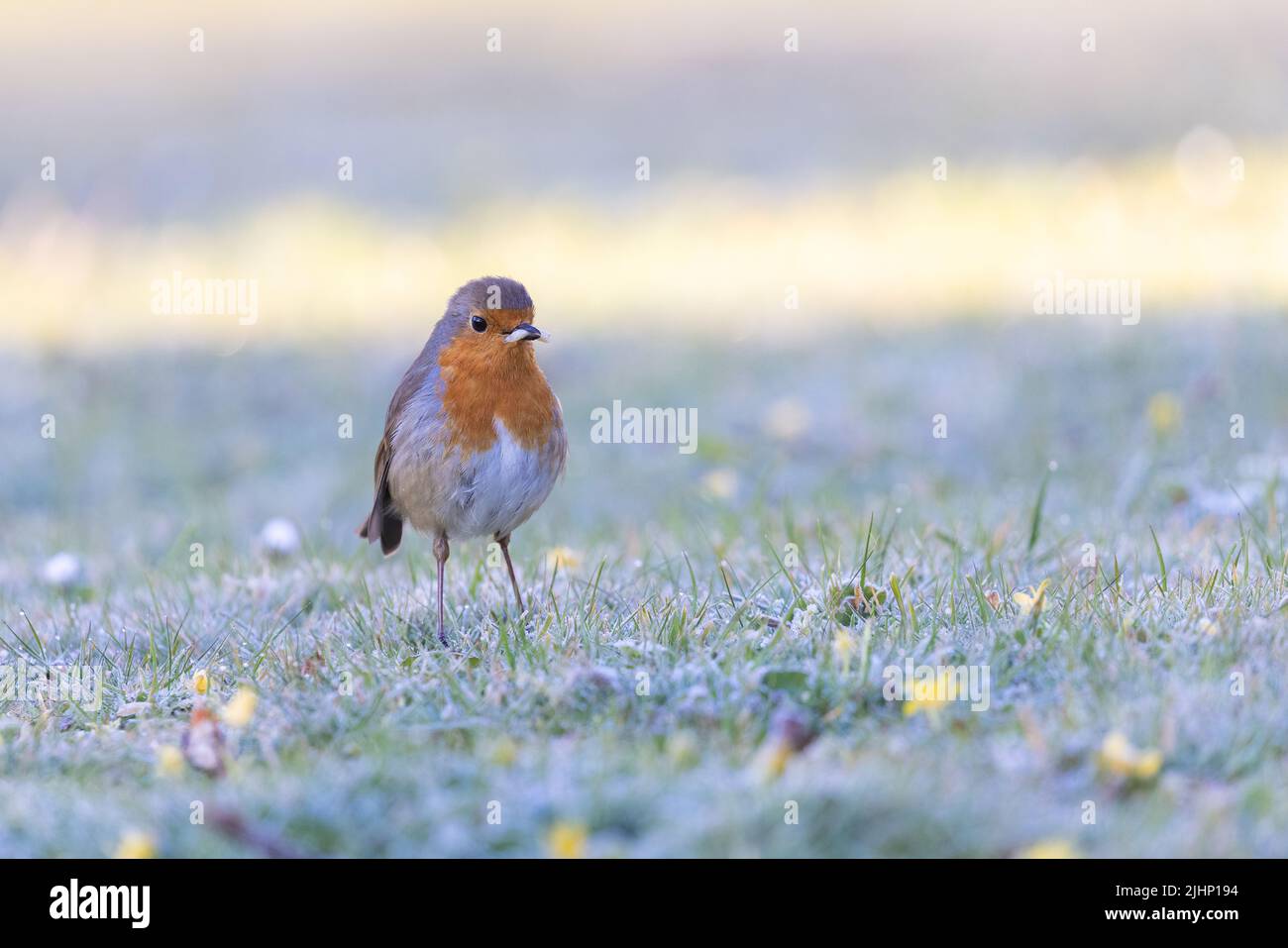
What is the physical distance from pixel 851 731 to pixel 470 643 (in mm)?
1169

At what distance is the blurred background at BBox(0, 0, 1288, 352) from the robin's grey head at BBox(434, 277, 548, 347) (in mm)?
4485

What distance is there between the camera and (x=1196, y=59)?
14.0 meters

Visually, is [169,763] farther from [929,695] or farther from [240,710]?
[929,695]

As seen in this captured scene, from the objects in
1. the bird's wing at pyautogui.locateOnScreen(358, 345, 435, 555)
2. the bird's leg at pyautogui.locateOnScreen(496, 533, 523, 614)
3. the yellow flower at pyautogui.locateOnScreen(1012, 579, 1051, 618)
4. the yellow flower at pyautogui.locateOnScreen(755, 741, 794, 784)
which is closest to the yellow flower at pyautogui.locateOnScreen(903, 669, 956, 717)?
the yellow flower at pyautogui.locateOnScreen(755, 741, 794, 784)

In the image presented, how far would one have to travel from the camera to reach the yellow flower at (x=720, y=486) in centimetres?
649

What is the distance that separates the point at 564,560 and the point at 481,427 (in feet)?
1.95

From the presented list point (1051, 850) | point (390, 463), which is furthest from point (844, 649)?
point (390, 463)

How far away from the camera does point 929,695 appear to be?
3566 millimetres

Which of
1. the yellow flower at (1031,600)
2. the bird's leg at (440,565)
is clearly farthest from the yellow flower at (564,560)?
the yellow flower at (1031,600)

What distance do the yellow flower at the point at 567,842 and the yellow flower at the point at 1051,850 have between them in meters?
0.85

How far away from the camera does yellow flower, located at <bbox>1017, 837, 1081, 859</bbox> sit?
2.94 metres
